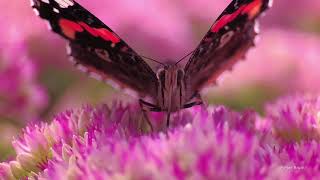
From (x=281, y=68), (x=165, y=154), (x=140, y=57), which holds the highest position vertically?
(x=281, y=68)

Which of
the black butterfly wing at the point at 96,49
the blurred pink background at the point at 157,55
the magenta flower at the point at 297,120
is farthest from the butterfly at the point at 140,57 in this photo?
the blurred pink background at the point at 157,55

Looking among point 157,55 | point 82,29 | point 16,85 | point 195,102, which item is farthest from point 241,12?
point 157,55

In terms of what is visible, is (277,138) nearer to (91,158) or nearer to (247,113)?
(247,113)

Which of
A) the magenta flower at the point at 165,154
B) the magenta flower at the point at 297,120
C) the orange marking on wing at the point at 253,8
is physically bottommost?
the magenta flower at the point at 165,154

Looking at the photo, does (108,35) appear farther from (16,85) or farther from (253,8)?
(16,85)

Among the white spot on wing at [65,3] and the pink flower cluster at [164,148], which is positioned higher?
the white spot on wing at [65,3]

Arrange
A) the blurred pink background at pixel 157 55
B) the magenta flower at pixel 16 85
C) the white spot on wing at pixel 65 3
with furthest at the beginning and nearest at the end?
1. the blurred pink background at pixel 157 55
2. the magenta flower at pixel 16 85
3. the white spot on wing at pixel 65 3

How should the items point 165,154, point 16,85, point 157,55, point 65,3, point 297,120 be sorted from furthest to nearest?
point 157,55
point 16,85
point 297,120
point 65,3
point 165,154

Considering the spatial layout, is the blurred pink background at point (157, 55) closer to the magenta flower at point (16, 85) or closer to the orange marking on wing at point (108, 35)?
the magenta flower at point (16, 85)
